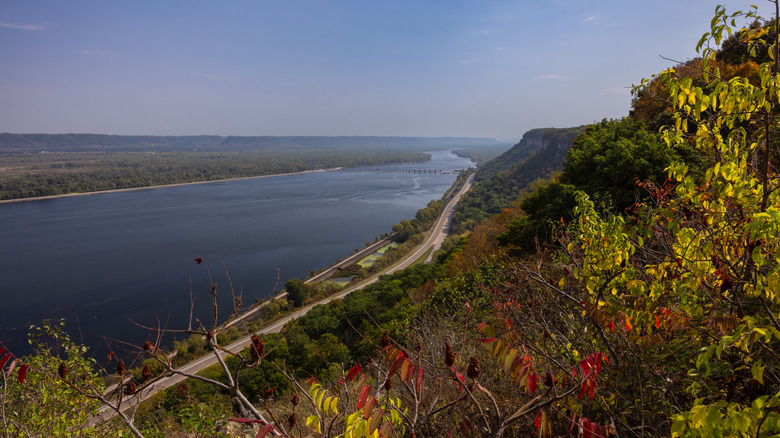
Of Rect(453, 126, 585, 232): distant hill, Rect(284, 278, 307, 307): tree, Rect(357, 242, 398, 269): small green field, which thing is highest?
Rect(453, 126, 585, 232): distant hill

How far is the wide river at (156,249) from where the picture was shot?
27188 millimetres

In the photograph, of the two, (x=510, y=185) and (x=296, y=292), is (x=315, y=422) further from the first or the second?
(x=510, y=185)

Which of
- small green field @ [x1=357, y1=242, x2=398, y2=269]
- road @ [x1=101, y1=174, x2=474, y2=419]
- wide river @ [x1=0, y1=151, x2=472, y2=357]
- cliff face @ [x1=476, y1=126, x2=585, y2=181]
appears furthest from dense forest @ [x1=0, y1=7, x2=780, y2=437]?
cliff face @ [x1=476, y1=126, x2=585, y2=181]

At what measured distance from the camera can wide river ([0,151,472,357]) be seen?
27.2 m

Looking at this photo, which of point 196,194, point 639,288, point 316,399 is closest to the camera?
point 316,399

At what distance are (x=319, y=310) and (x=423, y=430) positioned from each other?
1773 cm

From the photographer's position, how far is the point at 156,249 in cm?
4112

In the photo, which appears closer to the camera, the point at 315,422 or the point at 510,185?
the point at 315,422

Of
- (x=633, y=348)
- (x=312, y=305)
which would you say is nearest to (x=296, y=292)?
(x=312, y=305)

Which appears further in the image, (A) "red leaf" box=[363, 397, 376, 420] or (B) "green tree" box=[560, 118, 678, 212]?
(B) "green tree" box=[560, 118, 678, 212]

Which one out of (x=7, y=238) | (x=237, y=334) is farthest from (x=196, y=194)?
(x=237, y=334)

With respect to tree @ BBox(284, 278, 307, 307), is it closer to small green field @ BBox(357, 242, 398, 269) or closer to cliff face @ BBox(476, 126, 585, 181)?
small green field @ BBox(357, 242, 398, 269)

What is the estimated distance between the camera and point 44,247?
42.0 meters

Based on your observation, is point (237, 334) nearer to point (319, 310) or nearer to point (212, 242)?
point (319, 310)
